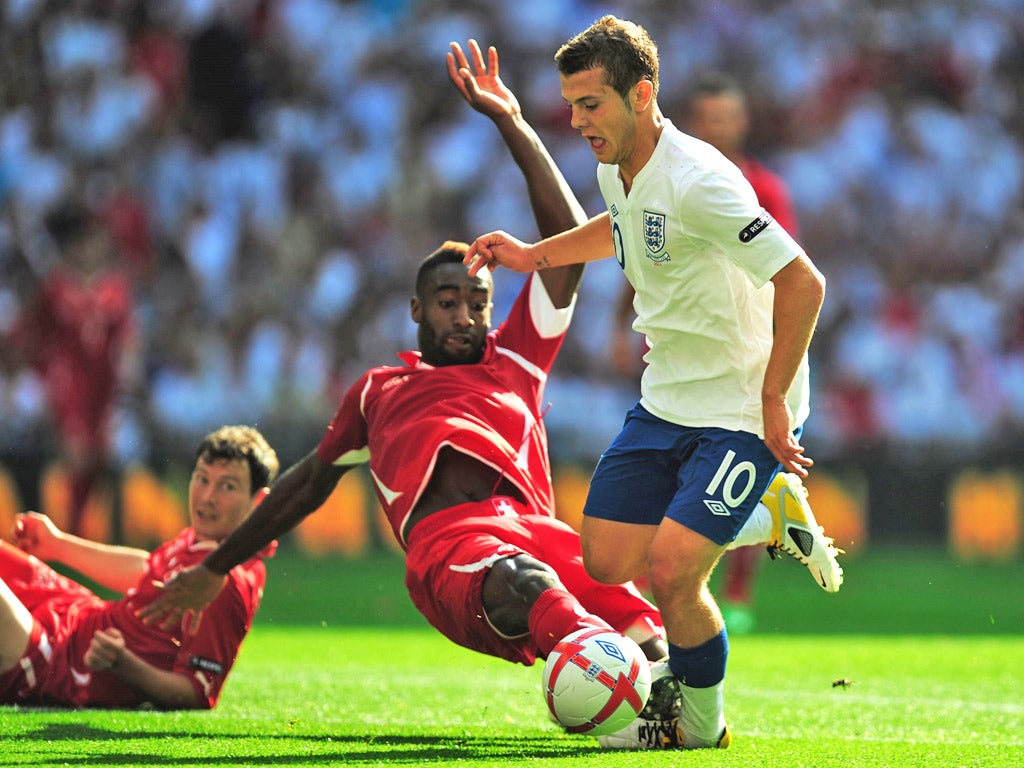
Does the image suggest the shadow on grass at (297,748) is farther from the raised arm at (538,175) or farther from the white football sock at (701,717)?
the raised arm at (538,175)

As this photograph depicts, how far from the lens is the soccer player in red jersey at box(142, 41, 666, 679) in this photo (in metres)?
4.50

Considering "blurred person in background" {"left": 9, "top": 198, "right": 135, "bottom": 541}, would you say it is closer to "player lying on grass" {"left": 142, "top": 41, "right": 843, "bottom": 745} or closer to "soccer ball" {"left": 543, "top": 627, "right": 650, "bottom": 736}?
"player lying on grass" {"left": 142, "top": 41, "right": 843, "bottom": 745}

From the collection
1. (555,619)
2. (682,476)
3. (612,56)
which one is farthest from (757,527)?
(612,56)

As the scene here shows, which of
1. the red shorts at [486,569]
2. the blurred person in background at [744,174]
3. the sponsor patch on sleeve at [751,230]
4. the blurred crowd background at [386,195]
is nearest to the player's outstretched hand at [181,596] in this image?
the red shorts at [486,569]

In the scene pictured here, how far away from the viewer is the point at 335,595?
421 inches

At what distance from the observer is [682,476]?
4.44 meters

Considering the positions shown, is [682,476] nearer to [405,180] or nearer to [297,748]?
[297,748]

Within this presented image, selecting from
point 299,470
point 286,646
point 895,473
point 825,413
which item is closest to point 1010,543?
point 895,473

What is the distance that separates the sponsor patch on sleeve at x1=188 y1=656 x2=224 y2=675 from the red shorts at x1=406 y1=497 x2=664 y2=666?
926 millimetres

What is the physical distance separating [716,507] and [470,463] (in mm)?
993

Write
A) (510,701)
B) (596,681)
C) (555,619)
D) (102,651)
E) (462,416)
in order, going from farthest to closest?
(510,701) < (462,416) < (102,651) < (555,619) < (596,681)

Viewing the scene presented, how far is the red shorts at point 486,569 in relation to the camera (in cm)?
443

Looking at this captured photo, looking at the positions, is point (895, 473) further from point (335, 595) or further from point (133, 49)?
point (133, 49)

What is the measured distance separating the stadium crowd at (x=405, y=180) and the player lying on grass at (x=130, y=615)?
7647 millimetres
